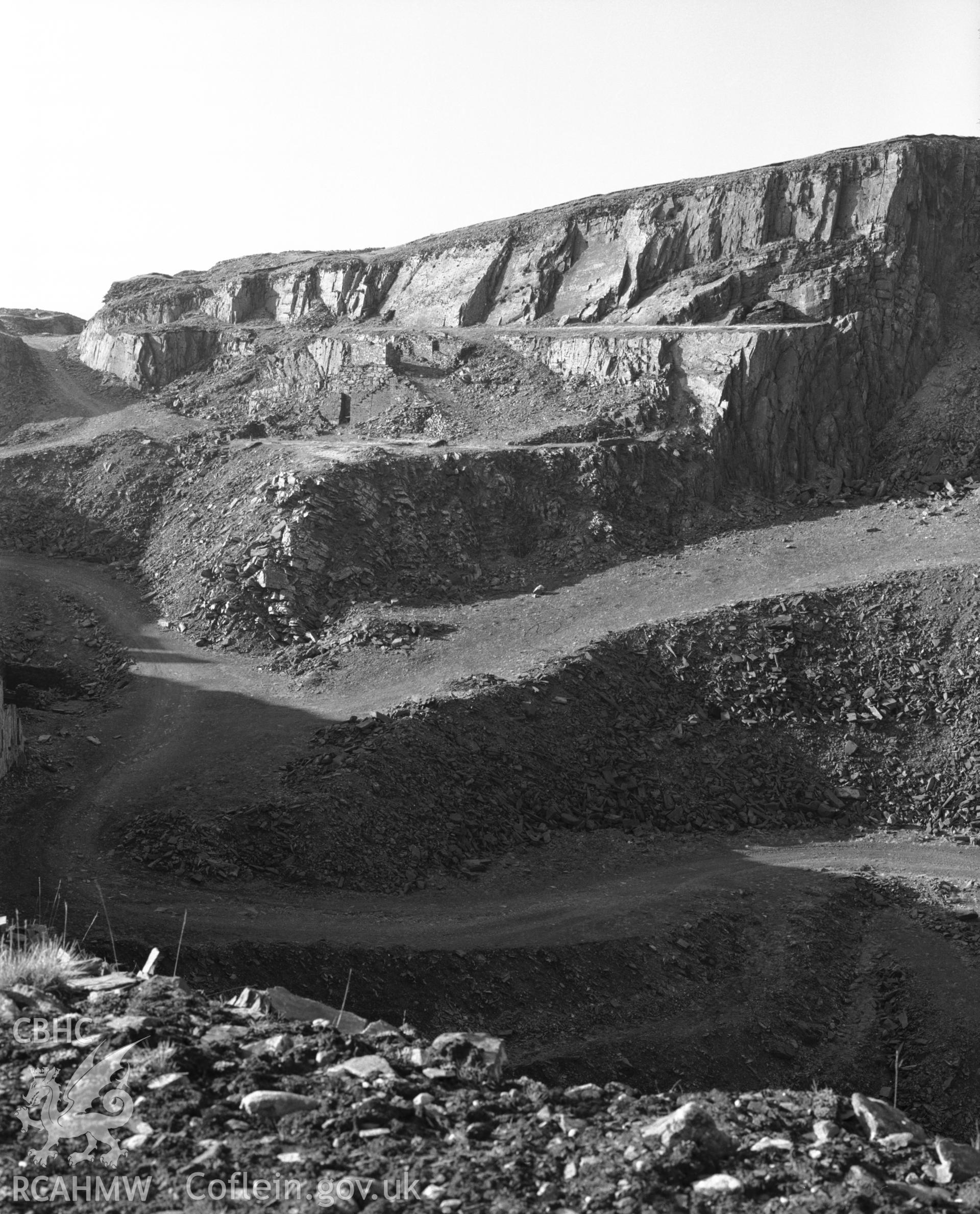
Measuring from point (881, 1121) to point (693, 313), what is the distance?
3617 cm

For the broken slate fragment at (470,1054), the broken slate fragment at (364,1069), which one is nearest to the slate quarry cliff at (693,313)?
the broken slate fragment at (470,1054)

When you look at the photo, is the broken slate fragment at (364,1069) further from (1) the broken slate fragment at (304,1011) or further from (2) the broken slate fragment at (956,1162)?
(2) the broken slate fragment at (956,1162)

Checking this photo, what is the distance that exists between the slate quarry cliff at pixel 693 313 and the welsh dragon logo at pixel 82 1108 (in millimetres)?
31610

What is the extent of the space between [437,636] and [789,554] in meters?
11.8

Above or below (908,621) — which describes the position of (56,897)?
below

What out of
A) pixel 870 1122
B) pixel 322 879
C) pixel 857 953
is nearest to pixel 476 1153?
pixel 870 1122

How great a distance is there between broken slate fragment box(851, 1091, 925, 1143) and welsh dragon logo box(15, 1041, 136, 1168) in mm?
6491

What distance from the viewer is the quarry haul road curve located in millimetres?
22500

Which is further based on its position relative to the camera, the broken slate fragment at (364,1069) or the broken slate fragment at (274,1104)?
the broken slate fragment at (364,1069)

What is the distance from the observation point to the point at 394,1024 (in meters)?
19.8

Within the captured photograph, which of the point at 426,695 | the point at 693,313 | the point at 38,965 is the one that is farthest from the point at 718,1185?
the point at 693,313

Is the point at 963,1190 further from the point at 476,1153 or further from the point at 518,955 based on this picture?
the point at 518,955

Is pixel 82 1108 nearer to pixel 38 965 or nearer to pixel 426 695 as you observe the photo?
pixel 38 965

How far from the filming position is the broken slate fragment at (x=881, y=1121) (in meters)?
10.6
